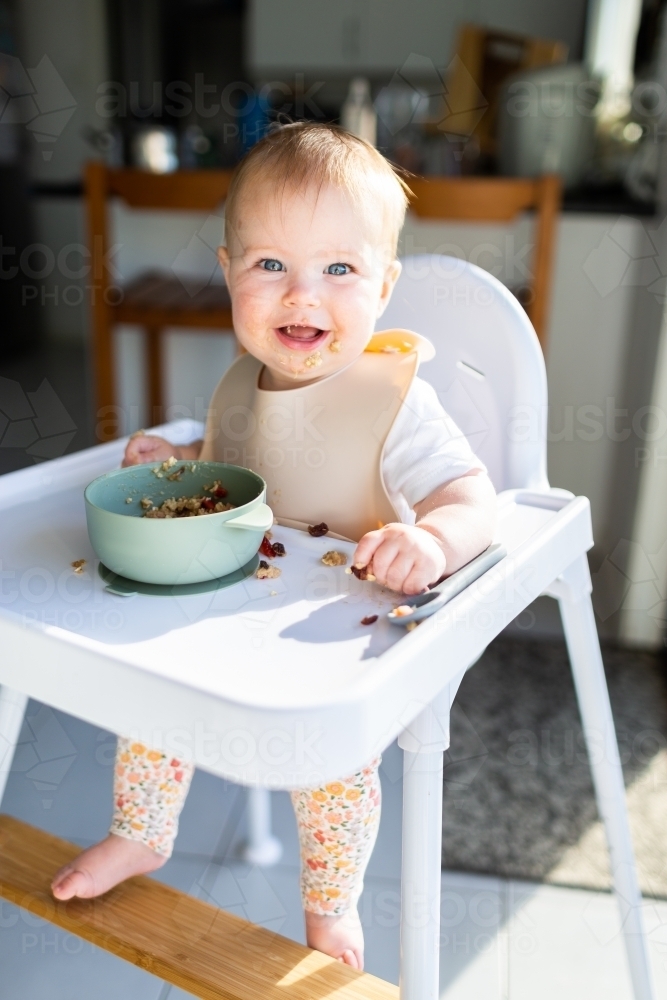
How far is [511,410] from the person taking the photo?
2.96 ft

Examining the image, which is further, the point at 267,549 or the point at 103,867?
the point at 103,867

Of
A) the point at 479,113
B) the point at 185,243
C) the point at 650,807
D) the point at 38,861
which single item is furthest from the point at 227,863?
the point at 479,113

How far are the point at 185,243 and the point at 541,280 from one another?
3.05 feet

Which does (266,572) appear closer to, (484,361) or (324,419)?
(324,419)

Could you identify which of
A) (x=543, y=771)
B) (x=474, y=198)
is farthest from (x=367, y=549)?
(x=474, y=198)

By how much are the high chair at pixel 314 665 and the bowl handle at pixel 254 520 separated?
47 mm

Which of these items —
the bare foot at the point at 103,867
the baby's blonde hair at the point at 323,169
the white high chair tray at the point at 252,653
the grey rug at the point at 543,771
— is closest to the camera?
the white high chair tray at the point at 252,653

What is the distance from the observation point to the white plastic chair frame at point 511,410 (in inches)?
32.4

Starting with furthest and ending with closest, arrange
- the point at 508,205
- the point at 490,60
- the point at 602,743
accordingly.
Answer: the point at 490,60, the point at 508,205, the point at 602,743

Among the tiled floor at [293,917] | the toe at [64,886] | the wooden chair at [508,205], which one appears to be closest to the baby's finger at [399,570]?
the toe at [64,886]

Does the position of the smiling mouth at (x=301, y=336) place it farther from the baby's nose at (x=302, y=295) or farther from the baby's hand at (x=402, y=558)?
the baby's hand at (x=402, y=558)

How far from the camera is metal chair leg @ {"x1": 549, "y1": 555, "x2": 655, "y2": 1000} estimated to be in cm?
80

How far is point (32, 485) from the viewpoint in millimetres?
772

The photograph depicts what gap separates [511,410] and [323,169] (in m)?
0.33
